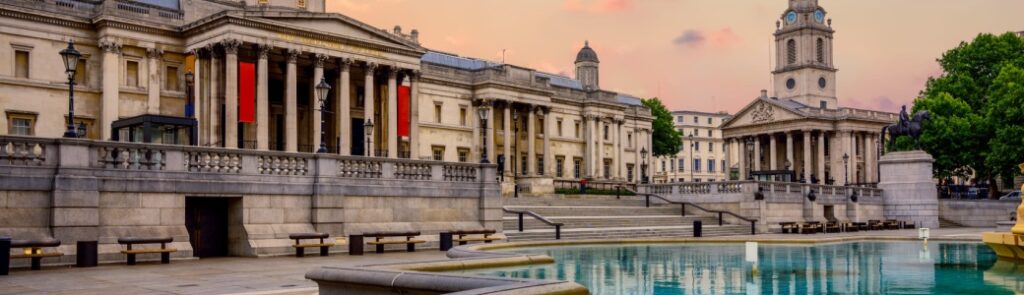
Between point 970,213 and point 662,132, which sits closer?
point 970,213

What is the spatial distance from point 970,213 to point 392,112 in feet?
120

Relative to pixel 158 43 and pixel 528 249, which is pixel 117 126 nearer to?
pixel 528 249

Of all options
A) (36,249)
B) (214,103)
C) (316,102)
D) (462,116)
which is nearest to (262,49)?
(214,103)

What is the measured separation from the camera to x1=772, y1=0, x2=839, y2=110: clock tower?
134875 millimetres

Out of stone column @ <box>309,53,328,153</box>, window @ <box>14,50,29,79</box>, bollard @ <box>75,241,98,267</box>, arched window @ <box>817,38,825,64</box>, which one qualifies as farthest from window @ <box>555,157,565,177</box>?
bollard @ <box>75,241,98,267</box>

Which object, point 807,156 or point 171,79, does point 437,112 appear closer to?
point 171,79

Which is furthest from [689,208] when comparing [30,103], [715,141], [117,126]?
[715,141]

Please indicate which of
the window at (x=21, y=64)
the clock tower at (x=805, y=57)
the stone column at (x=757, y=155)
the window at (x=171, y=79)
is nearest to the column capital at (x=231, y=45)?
the window at (x=171, y=79)

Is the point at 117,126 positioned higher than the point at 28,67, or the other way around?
the point at 28,67

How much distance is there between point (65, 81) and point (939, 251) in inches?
1891

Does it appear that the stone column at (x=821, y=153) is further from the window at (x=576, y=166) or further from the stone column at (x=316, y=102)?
the stone column at (x=316, y=102)

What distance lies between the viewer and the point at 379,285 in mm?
12852

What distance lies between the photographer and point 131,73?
57.9 meters

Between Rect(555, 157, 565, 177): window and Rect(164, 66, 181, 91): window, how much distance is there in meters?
39.0
